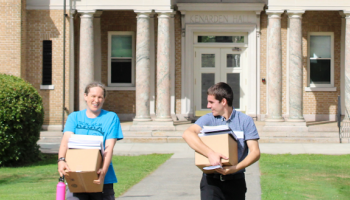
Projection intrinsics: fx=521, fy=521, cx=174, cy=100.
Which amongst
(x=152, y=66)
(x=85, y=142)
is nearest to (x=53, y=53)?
(x=152, y=66)

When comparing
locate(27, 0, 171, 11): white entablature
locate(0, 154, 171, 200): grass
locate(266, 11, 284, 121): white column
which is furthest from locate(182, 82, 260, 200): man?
locate(27, 0, 171, 11): white entablature

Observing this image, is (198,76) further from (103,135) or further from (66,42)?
(103,135)

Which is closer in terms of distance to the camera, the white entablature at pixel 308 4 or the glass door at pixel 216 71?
the white entablature at pixel 308 4

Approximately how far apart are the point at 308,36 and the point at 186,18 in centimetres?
457

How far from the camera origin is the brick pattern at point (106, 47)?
62.8ft

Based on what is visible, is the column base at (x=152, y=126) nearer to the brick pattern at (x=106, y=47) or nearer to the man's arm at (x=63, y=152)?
the brick pattern at (x=106, y=47)

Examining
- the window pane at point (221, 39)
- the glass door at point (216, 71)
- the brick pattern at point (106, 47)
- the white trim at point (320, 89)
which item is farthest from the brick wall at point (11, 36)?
the white trim at point (320, 89)

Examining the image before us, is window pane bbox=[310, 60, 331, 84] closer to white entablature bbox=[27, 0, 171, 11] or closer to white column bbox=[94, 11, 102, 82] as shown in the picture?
white entablature bbox=[27, 0, 171, 11]

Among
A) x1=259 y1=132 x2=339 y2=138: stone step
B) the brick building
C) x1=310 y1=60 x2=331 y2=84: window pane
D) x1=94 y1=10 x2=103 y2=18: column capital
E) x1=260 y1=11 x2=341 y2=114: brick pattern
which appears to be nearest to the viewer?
x1=259 y1=132 x2=339 y2=138: stone step

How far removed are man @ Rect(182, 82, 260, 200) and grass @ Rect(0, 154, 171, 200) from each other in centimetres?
379

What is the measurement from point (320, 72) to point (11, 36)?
11092mm

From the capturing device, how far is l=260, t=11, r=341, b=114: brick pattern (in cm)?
1909

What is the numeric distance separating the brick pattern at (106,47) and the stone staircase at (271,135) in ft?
8.29

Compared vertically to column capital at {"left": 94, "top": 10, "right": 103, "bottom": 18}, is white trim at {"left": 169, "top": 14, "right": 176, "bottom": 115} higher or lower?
lower
